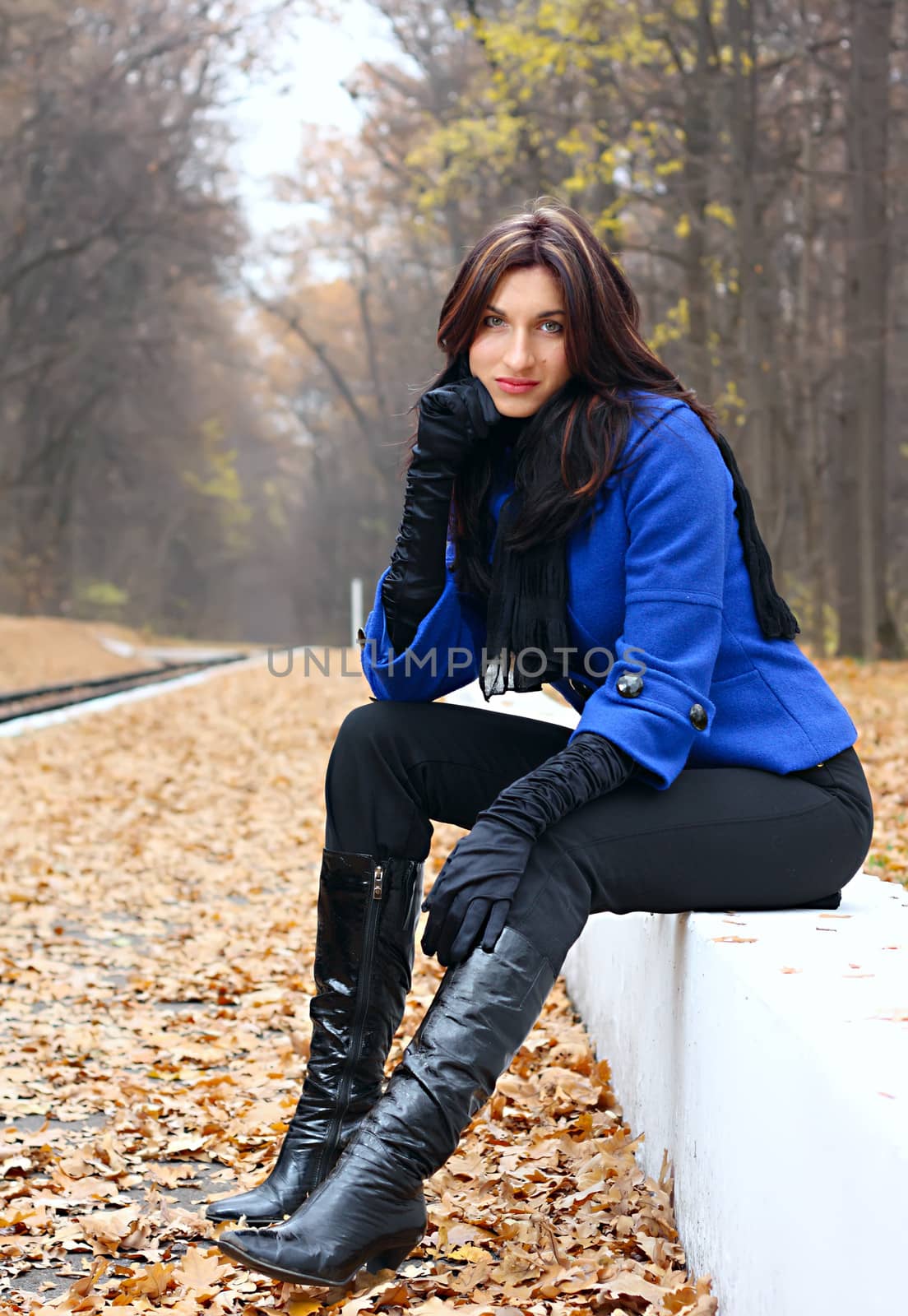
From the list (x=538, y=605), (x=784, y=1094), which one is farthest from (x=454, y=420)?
(x=784, y=1094)

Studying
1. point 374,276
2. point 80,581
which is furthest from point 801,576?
point 80,581

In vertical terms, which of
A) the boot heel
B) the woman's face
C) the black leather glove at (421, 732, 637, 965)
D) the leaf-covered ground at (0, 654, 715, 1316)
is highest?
the woman's face

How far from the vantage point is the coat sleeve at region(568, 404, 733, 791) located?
2.29 m

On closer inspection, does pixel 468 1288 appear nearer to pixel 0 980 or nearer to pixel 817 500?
pixel 0 980

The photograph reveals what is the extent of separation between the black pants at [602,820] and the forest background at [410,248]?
2.41 ft

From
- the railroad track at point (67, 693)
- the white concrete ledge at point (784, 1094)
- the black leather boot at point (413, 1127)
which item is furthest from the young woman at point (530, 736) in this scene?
the railroad track at point (67, 693)

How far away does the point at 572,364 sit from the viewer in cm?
261

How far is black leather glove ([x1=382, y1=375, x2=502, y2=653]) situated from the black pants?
0.73 ft

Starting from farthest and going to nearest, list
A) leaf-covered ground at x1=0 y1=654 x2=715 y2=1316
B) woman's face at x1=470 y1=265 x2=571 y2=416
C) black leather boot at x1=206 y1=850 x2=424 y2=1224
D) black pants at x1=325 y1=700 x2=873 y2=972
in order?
woman's face at x1=470 y1=265 x2=571 y2=416
black leather boot at x1=206 y1=850 x2=424 y2=1224
leaf-covered ground at x1=0 y1=654 x2=715 y2=1316
black pants at x1=325 y1=700 x2=873 y2=972

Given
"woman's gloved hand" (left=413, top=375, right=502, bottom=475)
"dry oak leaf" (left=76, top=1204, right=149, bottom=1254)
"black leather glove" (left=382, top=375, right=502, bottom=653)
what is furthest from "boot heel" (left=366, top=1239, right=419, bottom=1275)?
"woman's gloved hand" (left=413, top=375, right=502, bottom=475)

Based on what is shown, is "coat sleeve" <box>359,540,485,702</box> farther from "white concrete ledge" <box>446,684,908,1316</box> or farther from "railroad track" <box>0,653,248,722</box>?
"railroad track" <box>0,653,248,722</box>

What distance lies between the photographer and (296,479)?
226 ft

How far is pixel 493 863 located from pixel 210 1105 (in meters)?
1.69

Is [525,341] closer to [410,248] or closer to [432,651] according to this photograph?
[432,651]
